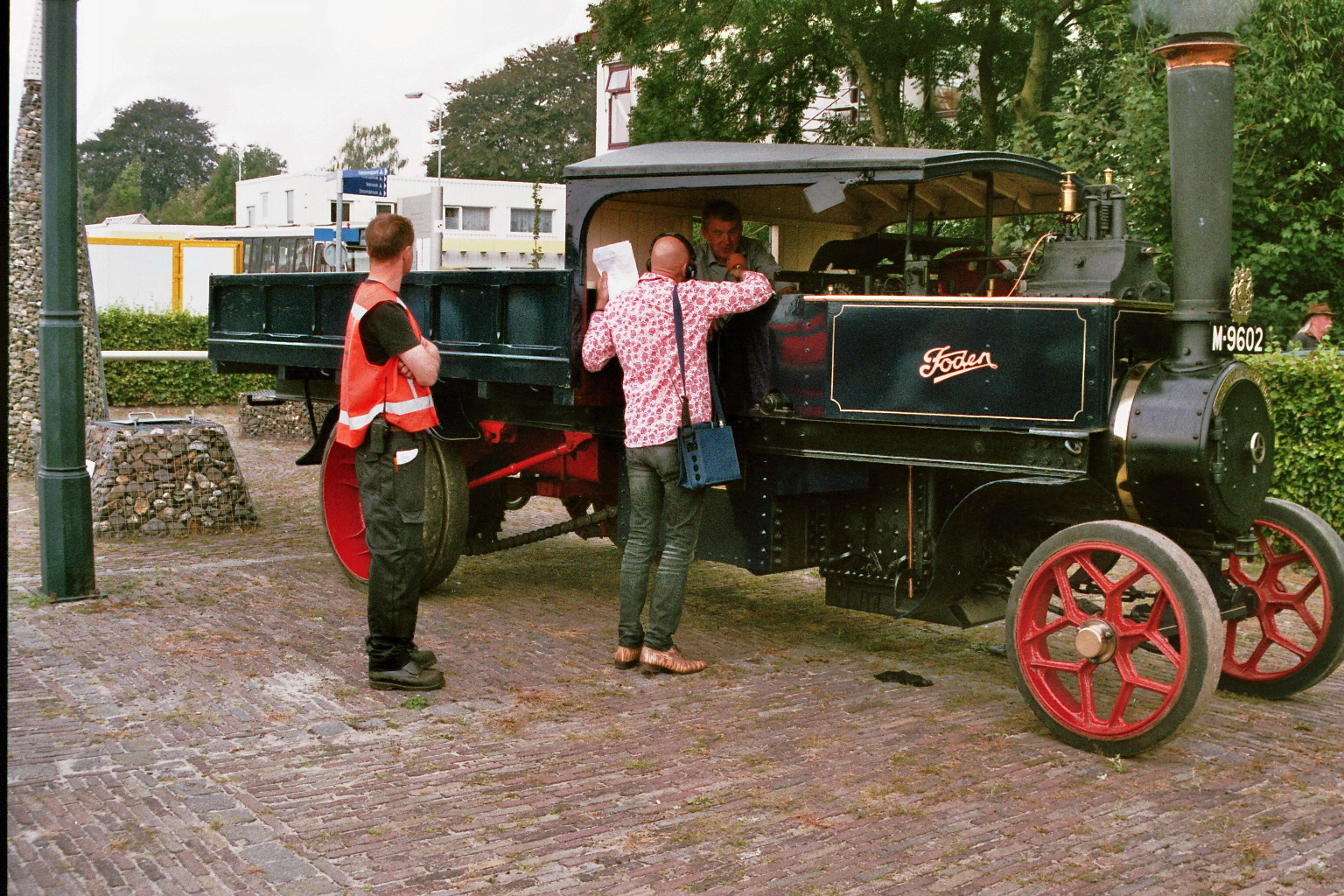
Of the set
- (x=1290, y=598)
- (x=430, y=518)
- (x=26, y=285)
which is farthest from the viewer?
(x=26, y=285)

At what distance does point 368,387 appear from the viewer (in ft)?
17.4

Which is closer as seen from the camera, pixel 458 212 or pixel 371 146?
pixel 458 212

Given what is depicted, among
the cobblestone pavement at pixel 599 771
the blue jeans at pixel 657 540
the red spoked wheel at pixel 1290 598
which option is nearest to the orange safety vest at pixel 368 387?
the blue jeans at pixel 657 540

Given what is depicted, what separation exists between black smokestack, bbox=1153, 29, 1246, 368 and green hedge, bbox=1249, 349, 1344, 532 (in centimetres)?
330

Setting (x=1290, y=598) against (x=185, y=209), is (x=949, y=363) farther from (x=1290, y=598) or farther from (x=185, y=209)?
(x=185, y=209)

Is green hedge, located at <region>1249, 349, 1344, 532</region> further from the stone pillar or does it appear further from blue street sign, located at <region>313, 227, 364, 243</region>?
blue street sign, located at <region>313, 227, 364, 243</region>

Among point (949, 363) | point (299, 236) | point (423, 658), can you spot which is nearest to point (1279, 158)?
point (949, 363)

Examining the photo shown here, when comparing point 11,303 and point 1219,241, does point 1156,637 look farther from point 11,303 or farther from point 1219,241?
point 11,303

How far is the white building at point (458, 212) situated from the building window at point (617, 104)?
2.45 metres

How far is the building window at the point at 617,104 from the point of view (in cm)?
3186

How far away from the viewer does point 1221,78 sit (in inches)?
185

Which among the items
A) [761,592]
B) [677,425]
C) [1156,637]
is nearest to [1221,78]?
[1156,637]

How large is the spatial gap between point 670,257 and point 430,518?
203 cm

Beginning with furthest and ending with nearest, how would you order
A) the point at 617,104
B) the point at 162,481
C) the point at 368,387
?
the point at 617,104, the point at 162,481, the point at 368,387
